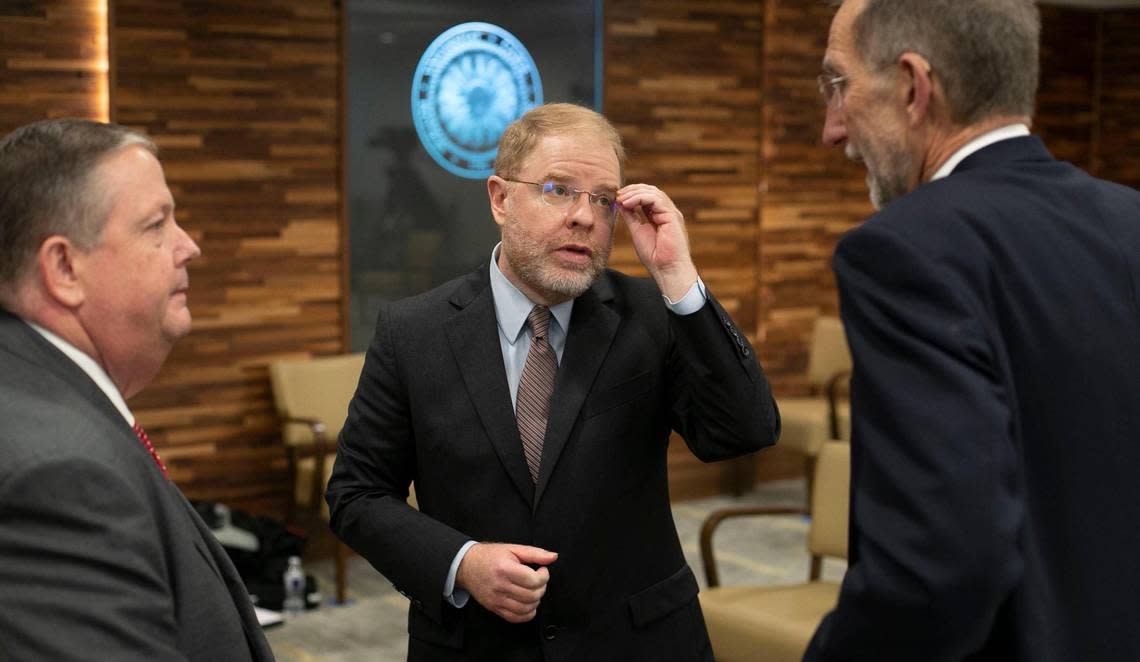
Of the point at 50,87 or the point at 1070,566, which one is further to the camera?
the point at 50,87

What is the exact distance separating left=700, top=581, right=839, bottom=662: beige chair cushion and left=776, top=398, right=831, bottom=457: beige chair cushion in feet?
9.18

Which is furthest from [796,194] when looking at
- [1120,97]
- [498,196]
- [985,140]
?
[985,140]

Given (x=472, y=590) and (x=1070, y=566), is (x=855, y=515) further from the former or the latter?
(x=472, y=590)

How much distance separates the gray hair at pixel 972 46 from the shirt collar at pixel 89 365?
1.06m

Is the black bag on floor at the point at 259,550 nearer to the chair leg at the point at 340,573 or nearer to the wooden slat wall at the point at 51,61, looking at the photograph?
the chair leg at the point at 340,573

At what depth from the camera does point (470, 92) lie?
6.84 m

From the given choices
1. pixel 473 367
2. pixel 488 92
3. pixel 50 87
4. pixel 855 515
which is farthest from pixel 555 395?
pixel 488 92

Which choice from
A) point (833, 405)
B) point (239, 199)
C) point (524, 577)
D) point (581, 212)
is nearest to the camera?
point (524, 577)

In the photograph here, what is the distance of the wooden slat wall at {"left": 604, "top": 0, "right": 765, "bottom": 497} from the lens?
7.42 metres

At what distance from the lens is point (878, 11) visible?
1548 mm

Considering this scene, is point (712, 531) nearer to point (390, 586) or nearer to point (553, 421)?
point (553, 421)

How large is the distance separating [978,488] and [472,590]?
1.11 meters

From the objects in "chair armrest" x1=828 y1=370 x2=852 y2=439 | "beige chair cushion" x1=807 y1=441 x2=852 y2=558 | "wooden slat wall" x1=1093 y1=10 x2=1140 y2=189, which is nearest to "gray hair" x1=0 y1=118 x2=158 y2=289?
"beige chair cushion" x1=807 y1=441 x2=852 y2=558

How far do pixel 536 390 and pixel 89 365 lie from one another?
1.05m
